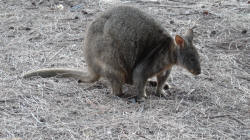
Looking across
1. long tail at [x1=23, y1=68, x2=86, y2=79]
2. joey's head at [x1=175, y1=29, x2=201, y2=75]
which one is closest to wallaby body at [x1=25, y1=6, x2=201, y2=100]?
joey's head at [x1=175, y1=29, x2=201, y2=75]

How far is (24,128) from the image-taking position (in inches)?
144

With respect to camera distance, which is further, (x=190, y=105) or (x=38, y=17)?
(x=38, y=17)

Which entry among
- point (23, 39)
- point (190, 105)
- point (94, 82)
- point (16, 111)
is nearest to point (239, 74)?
point (190, 105)

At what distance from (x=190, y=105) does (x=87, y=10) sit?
13.3 ft

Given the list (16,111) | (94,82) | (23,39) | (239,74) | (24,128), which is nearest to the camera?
(24,128)

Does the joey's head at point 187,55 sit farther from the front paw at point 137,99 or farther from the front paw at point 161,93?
the front paw at point 137,99

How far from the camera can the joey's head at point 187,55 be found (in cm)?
434

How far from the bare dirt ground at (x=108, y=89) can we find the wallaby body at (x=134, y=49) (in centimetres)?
34

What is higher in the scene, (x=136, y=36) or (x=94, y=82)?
(x=136, y=36)

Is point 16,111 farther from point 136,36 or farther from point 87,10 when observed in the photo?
point 87,10

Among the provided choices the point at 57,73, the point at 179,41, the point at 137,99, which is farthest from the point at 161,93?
the point at 57,73

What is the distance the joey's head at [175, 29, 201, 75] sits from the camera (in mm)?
4336

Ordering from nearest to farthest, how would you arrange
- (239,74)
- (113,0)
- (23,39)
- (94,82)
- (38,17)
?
(94,82), (239,74), (23,39), (38,17), (113,0)

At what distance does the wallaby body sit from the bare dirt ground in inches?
13.5
